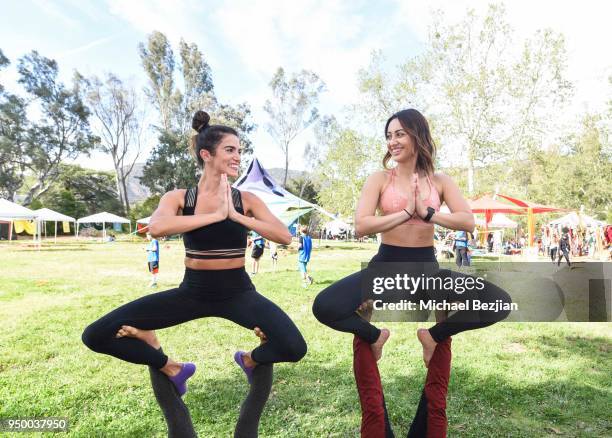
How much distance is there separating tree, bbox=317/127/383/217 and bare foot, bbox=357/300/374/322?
29.4 meters

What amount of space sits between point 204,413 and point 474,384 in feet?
9.80

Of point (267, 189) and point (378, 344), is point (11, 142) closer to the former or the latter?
point (267, 189)

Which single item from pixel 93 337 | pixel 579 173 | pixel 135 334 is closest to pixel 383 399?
pixel 135 334

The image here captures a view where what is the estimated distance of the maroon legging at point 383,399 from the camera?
2.96 metres

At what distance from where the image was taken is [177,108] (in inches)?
2025

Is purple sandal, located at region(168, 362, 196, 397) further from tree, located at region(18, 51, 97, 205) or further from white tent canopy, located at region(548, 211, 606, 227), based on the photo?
tree, located at region(18, 51, 97, 205)

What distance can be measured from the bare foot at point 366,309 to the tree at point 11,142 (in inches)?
2102

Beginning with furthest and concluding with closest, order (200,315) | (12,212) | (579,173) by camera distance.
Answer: (579,173) → (12,212) → (200,315)

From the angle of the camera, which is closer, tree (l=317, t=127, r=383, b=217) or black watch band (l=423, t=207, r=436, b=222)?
black watch band (l=423, t=207, r=436, b=222)

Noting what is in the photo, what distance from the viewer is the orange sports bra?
307 centimetres

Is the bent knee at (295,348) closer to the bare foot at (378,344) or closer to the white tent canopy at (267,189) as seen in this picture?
the bare foot at (378,344)

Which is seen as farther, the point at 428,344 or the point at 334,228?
the point at 334,228

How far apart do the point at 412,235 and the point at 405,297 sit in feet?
1.59

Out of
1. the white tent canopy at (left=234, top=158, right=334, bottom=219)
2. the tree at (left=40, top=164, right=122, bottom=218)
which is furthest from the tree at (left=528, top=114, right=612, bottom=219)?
the tree at (left=40, top=164, right=122, bottom=218)
